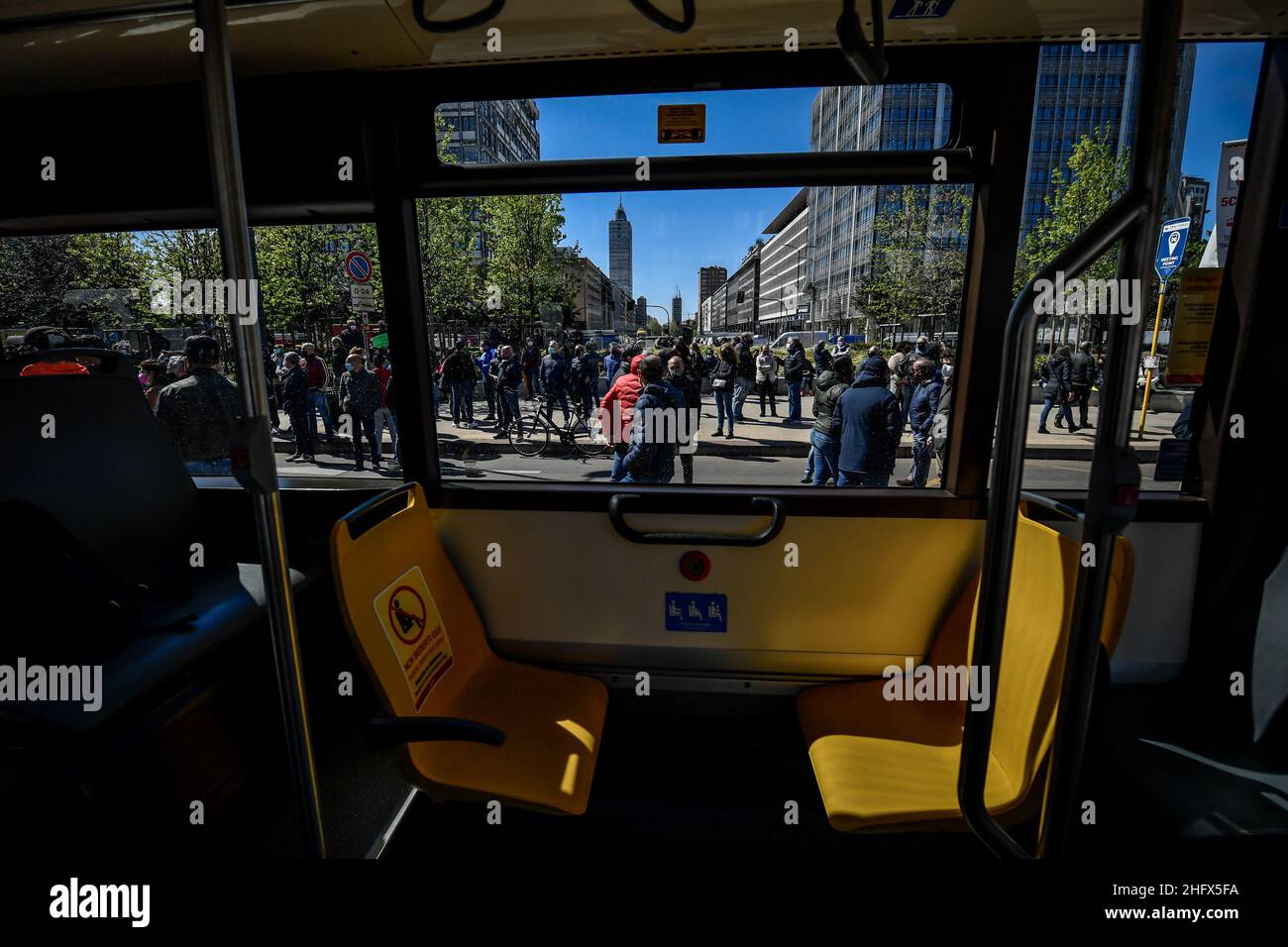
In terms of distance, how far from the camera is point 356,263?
7.89 ft

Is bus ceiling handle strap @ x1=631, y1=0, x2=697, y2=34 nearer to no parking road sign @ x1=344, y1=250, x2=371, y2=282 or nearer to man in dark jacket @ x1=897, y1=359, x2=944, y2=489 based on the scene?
no parking road sign @ x1=344, y1=250, x2=371, y2=282

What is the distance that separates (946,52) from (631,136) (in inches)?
42.2

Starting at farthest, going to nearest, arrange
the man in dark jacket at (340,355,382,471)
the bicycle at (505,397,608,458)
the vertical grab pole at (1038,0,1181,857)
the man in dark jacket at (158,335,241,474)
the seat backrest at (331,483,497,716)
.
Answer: the bicycle at (505,397,608,458), the man in dark jacket at (340,355,382,471), the man in dark jacket at (158,335,241,474), the seat backrest at (331,483,497,716), the vertical grab pole at (1038,0,1181,857)

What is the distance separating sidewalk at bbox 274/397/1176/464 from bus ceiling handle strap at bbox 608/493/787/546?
2.71ft

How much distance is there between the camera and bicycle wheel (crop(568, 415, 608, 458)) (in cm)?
802

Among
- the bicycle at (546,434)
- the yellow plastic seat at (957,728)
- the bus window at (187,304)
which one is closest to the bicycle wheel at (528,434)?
the bicycle at (546,434)

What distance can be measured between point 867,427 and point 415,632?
3469 millimetres

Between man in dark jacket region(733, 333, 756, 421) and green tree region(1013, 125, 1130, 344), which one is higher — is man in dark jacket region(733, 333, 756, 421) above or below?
below

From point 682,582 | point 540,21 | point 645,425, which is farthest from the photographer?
point 645,425

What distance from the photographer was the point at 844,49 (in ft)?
3.38

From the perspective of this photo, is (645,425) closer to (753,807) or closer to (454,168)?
(454,168)

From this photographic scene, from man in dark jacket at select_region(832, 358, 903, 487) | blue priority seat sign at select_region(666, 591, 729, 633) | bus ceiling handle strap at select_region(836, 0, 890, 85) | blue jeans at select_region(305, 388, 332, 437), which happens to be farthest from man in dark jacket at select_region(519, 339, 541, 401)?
bus ceiling handle strap at select_region(836, 0, 890, 85)

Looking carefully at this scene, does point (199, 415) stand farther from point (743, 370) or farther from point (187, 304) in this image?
point (743, 370)
